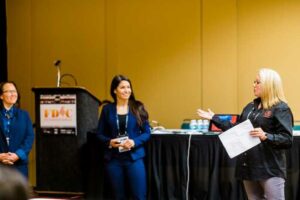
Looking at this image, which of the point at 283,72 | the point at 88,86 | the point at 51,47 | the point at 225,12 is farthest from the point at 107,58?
the point at 283,72

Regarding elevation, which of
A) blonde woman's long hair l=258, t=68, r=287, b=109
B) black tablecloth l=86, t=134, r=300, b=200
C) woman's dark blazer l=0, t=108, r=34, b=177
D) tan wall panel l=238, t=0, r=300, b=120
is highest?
tan wall panel l=238, t=0, r=300, b=120

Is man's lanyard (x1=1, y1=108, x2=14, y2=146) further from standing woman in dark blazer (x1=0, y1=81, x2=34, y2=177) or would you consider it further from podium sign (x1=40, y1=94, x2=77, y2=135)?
podium sign (x1=40, y1=94, x2=77, y2=135)

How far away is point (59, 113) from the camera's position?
4.29 metres

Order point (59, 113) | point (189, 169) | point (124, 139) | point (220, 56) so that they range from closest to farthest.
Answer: point (124, 139) < point (189, 169) < point (59, 113) < point (220, 56)

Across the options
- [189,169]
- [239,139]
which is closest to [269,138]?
[239,139]

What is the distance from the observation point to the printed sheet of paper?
280 centimetres

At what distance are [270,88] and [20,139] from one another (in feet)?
6.90

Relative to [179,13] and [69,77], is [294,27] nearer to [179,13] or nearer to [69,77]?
[179,13]

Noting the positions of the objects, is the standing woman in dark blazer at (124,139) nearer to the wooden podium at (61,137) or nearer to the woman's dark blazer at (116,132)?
the woman's dark blazer at (116,132)

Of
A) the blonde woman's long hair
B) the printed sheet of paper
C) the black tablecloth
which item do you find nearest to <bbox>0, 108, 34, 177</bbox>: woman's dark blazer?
the black tablecloth

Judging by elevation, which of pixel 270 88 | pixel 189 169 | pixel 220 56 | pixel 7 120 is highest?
pixel 220 56

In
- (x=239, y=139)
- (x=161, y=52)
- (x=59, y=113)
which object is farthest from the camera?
(x=161, y=52)

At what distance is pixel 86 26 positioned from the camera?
610cm

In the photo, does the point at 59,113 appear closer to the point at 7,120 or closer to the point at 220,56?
the point at 7,120
